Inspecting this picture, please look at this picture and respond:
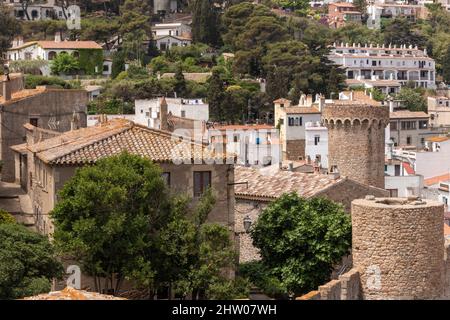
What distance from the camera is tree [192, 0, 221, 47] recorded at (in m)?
106

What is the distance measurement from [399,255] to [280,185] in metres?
11.3

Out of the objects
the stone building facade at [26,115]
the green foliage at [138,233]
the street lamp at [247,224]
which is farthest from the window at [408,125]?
the green foliage at [138,233]

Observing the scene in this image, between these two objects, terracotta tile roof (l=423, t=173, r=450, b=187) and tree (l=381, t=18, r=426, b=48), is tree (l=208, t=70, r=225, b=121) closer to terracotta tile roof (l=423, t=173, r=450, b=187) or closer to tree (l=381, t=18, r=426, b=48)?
terracotta tile roof (l=423, t=173, r=450, b=187)

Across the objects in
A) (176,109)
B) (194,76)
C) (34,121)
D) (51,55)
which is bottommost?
(176,109)

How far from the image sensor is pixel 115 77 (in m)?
88.1

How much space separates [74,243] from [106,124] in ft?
24.1

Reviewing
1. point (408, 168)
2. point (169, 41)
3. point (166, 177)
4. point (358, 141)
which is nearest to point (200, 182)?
point (166, 177)

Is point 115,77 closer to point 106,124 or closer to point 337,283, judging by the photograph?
point 106,124

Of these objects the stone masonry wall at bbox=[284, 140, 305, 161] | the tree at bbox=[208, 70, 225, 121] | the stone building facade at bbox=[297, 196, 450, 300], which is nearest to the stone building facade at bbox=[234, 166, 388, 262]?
the stone building facade at bbox=[297, 196, 450, 300]

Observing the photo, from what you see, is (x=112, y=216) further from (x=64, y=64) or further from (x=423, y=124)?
(x=64, y=64)

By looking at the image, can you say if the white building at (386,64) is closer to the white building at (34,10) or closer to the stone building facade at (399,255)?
the white building at (34,10)

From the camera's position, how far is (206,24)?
10638 centimetres

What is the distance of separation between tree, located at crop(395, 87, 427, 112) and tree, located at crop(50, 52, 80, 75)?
24645 mm
